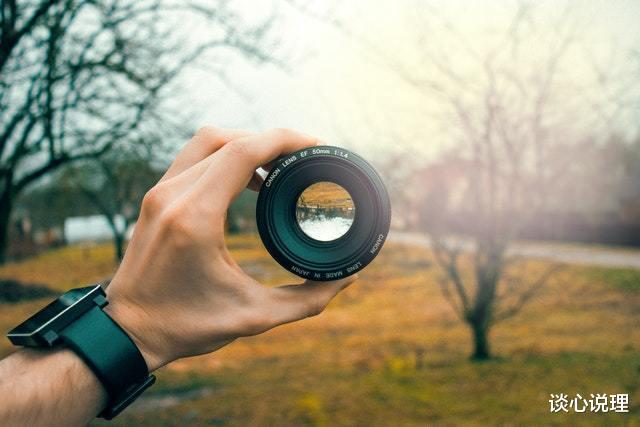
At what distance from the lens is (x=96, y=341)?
0.94 meters

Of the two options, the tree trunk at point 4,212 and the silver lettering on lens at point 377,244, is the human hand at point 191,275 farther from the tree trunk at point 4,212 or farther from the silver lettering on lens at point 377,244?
the tree trunk at point 4,212

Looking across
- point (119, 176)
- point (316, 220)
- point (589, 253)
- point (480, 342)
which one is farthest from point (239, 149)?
point (589, 253)

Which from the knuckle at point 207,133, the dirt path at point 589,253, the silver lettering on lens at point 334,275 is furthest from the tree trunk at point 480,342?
the knuckle at point 207,133

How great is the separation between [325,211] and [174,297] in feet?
1.57

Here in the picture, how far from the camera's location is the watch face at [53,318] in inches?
37.2

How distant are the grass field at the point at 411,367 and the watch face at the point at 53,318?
1995mm

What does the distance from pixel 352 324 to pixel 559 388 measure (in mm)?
4694

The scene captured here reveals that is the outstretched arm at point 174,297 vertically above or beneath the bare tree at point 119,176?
beneath

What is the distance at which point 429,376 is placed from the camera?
6.62 metres

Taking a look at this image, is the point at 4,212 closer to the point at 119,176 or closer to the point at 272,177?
the point at 119,176

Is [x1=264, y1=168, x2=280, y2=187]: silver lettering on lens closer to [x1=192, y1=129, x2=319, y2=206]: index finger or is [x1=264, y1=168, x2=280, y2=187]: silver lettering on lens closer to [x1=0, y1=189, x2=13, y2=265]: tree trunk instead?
[x1=192, y1=129, x2=319, y2=206]: index finger

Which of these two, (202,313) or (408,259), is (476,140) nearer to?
(202,313)

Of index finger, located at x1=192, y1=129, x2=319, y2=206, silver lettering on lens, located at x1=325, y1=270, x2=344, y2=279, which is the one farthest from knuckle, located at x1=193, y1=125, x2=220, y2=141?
silver lettering on lens, located at x1=325, y1=270, x2=344, y2=279

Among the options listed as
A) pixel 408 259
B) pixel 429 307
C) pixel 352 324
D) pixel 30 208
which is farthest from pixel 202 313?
pixel 30 208
